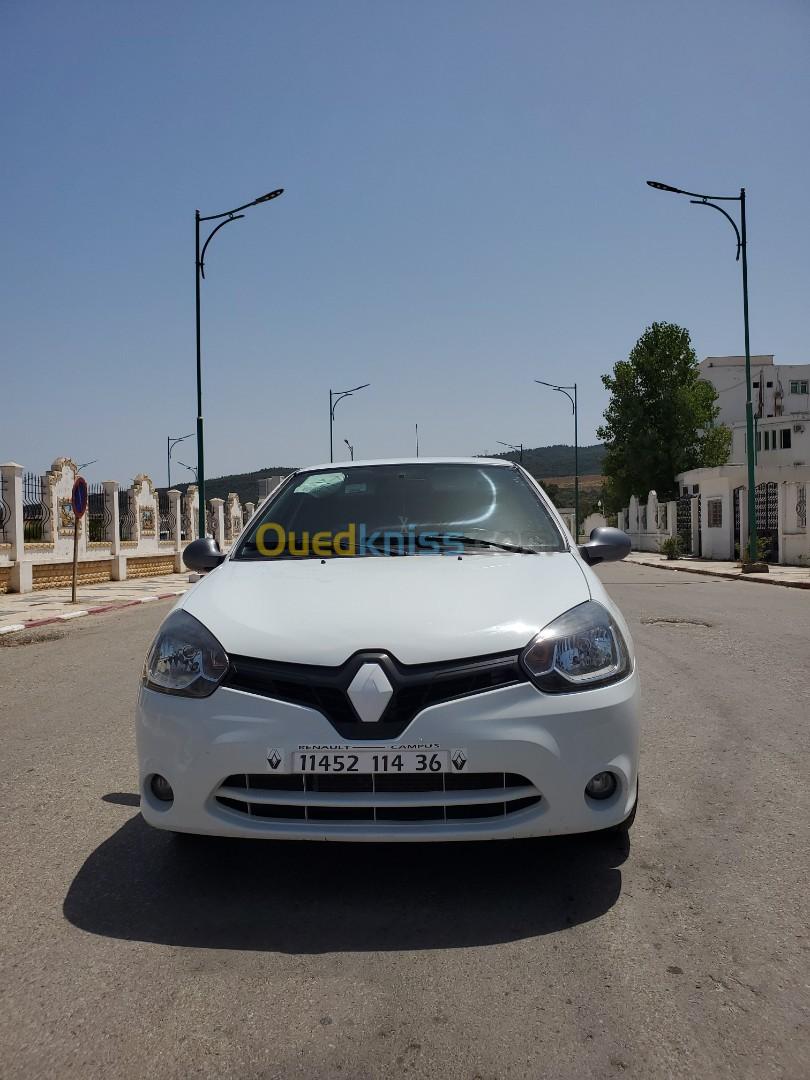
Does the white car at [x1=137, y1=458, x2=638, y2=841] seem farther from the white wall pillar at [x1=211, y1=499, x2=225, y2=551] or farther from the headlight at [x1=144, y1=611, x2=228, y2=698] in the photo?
the white wall pillar at [x1=211, y1=499, x2=225, y2=551]

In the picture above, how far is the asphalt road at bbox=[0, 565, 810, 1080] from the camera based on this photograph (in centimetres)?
225

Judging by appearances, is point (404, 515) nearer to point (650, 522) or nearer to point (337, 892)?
point (337, 892)

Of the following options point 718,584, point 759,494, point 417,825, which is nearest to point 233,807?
point 417,825

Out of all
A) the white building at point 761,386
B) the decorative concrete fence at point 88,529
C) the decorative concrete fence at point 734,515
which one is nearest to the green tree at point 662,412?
the decorative concrete fence at point 734,515

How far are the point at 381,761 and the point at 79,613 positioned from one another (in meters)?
14.3

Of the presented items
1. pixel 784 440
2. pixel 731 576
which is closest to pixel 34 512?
pixel 731 576

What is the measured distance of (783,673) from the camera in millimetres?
7816

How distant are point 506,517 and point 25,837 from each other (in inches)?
99.6

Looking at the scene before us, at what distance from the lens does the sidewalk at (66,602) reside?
15078 millimetres

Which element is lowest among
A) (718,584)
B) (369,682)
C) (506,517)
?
(718,584)

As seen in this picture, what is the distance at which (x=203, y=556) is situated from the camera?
4551 mm

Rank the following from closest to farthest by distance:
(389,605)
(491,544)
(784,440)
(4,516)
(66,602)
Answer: (389,605), (491,544), (66,602), (4,516), (784,440)

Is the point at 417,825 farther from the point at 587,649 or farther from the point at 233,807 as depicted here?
the point at 587,649

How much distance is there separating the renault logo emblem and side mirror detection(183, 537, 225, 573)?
1.68m
